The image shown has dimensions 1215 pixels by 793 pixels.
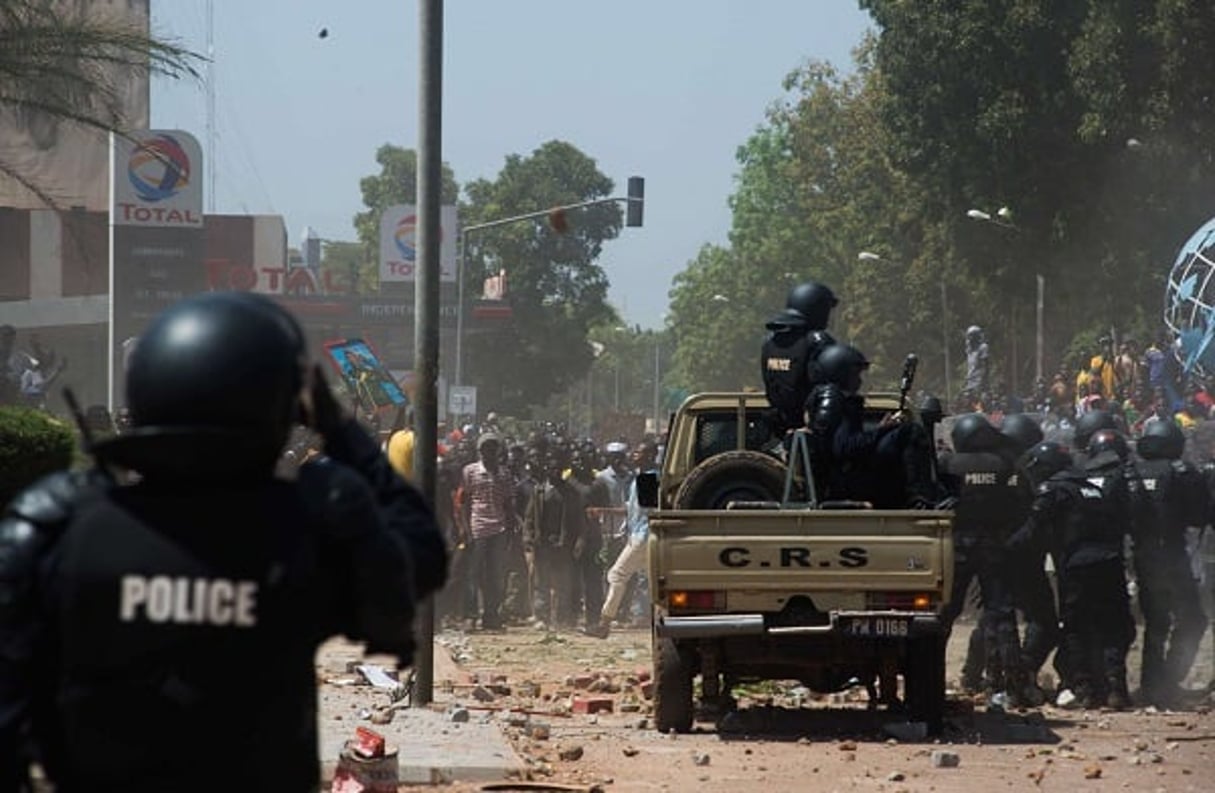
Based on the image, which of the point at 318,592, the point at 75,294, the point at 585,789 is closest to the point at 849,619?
the point at 585,789

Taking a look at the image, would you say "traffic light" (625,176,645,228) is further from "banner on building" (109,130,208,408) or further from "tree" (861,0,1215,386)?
"banner on building" (109,130,208,408)

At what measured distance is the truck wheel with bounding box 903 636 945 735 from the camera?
12.5m

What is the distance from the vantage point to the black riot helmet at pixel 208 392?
133 inches

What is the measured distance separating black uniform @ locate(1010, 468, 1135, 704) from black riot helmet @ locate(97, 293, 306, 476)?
11450 millimetres

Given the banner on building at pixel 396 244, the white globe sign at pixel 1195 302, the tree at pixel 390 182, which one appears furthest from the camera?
the tree at pixel 390 182

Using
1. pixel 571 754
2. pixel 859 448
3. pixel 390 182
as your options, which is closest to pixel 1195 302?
pixel 859 448

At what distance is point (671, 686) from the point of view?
1270 cm

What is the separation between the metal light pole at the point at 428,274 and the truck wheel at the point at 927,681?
2.66 meters

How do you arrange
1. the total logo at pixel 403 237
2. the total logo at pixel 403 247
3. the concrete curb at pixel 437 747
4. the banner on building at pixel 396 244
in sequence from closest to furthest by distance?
the concrete curb at pixel 437 747 < the banner on building at pixel 396 244 < the total logo at pixel 403 247 < the total logo at pixel 403 237

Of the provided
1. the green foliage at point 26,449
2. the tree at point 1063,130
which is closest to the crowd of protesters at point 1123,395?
the tree at point 1063,130

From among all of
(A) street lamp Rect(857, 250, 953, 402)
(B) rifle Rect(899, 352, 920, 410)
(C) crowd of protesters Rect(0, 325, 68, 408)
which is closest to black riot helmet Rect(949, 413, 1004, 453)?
(B) rifle Rect(899, 352, 920, 410)

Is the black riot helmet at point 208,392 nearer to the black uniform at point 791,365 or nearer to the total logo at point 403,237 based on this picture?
the black uniform at point 791,365

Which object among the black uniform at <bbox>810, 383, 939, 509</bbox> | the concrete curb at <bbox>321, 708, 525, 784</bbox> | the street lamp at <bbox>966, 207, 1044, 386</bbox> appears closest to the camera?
the concrete curb at <bbox>321, 708, 525, 784</bbox>

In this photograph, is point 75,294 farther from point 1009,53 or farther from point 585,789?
point 585,789
